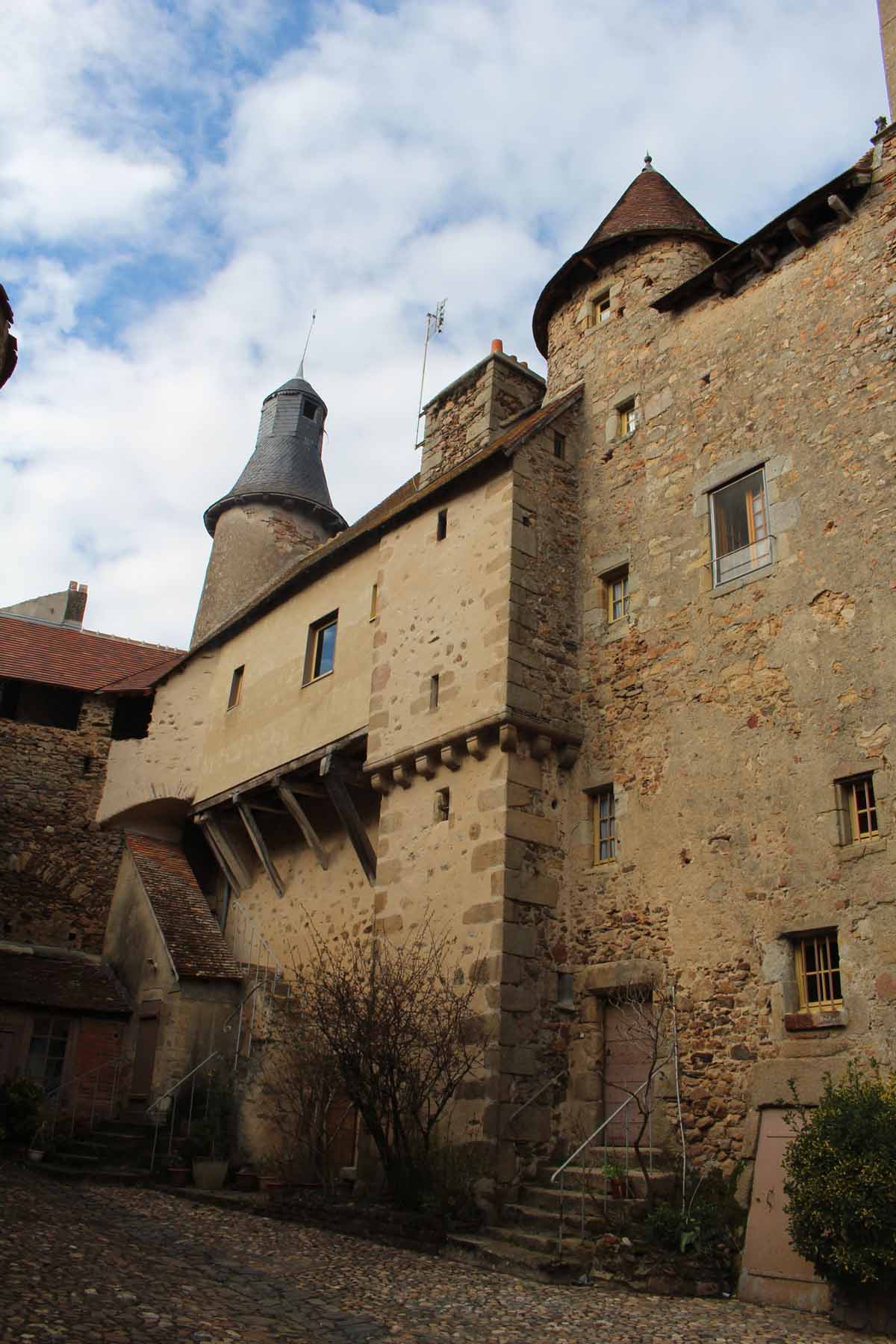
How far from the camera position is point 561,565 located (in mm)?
12336

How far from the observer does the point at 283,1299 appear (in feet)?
21.7

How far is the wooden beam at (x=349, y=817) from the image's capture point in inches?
520

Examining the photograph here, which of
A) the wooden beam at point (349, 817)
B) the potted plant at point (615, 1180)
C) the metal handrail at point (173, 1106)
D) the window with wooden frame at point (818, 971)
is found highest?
the wooden beam at point (349, 817)

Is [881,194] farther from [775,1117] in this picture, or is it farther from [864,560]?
[775,1117]

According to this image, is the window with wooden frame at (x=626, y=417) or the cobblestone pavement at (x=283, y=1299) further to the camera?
the window with wooden frame at (x=626, y=417)

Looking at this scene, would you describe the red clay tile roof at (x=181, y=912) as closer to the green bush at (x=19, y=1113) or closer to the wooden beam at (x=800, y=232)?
the green bush at (x=19, y=1113)

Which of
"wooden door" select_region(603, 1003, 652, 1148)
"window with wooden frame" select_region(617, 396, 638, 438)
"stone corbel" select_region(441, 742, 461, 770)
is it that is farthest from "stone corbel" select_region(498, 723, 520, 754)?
"window with wooden frame" select_region(617, 396, 638, 438)

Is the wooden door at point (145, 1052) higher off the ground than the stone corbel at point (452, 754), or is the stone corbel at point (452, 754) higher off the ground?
the stone corbel at point (452, 754)

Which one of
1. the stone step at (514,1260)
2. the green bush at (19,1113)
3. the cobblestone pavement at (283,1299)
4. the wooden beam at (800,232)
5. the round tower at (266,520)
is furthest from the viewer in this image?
the round tower at (266,520)

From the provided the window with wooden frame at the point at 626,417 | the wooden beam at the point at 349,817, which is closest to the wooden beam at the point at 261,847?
the wooden beam at the point at 349,817

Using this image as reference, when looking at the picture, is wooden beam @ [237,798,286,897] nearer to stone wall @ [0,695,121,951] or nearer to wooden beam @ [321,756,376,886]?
wooden beam @ [321,756,376,886]

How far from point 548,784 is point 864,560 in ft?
12.4

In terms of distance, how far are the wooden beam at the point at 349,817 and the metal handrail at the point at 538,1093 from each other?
11.2 feet

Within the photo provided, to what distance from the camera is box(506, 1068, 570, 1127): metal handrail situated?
32.0ft
